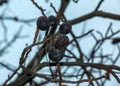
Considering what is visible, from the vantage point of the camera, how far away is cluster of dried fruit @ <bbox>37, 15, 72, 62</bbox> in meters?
1.50

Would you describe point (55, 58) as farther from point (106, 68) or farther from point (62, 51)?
point (106, 68)

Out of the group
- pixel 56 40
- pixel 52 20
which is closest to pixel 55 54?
pixel 56 40

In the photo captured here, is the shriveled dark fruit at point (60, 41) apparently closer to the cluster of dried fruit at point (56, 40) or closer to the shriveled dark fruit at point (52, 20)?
the cluster of dried fruit at point (56, 40)

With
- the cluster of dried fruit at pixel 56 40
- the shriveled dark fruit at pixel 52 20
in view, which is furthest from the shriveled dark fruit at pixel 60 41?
the shriveled dark fruit at pixel 52 20

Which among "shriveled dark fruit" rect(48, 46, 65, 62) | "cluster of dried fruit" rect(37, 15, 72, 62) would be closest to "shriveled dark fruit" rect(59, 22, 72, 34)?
"cluster of dried fruit" rect(37, 15, 72, 62)

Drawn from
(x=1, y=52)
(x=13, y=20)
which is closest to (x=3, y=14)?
(x=13, y=20)

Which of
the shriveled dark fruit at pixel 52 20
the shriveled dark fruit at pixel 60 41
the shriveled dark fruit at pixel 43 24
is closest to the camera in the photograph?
the shriveled dark fruit at pixel 60 41

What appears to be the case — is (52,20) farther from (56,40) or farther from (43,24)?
(56,40)

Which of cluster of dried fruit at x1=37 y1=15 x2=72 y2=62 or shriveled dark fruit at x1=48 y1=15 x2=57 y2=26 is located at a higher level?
shriveled dark fruit at x1=48 y1=15 x2=57 y2=26

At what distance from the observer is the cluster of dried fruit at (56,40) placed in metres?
1.50

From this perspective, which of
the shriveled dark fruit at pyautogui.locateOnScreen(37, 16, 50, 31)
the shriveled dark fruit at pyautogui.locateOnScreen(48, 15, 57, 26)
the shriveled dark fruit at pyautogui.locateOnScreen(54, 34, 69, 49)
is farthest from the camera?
the shriveled dark fruit at pyautogui.locateOnScreen(48, 15, 57, 26)

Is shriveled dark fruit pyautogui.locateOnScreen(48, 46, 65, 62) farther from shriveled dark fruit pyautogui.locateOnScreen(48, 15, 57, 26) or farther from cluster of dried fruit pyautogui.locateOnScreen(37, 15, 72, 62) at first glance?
shriveled dark fruit pyautogui.locateOnScreen(48, 15, 57, 26)

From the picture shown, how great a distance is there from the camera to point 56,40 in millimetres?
1500

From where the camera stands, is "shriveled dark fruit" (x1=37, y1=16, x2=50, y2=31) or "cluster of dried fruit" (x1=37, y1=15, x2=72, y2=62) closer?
"cluster of dried fruit" (x1=37, y1=15, x2=72, y2=62)
